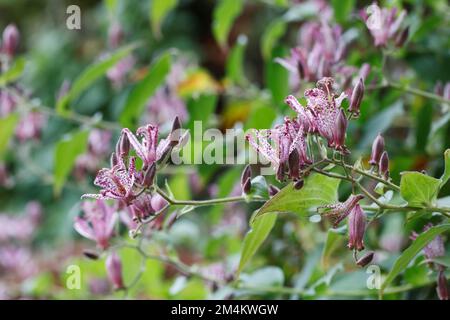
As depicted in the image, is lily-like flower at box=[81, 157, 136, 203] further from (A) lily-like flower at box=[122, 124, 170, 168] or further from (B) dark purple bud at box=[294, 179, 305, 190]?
(B) dark purple bud at box=[294, 179, 305, 190]

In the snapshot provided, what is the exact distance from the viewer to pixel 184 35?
3.12m

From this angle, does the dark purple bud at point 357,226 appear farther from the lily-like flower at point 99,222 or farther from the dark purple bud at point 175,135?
the lily-like flower at point 99,222

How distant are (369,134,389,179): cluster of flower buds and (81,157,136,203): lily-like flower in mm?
219

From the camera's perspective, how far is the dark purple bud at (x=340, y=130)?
57cm

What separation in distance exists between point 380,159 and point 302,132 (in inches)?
3.7

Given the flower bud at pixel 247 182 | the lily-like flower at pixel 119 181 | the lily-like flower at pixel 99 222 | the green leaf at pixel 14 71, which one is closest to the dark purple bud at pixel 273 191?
the flower bud at pixel 247 182

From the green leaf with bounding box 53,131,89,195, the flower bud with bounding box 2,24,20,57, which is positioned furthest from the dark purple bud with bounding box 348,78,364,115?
the flower bud with bounding box 2,24,20,57

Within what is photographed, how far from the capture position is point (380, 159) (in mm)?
619

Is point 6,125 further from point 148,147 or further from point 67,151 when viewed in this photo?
point 148,147

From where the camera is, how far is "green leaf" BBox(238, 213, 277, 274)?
67 cm

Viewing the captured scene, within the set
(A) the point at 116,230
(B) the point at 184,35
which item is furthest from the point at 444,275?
(B) the point at 184,35

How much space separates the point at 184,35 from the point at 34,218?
173 cm

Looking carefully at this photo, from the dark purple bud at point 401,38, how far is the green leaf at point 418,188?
315 millimetres
